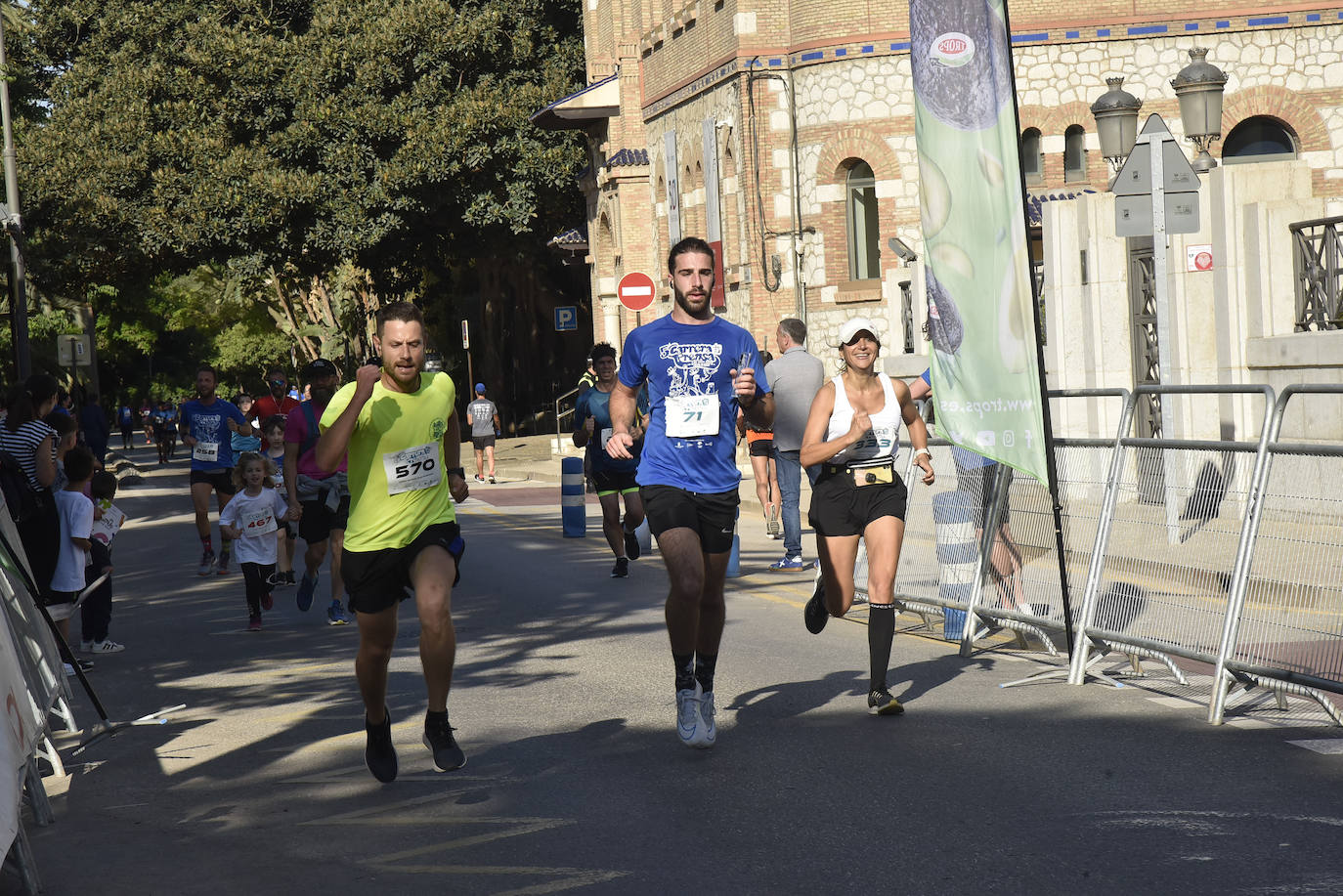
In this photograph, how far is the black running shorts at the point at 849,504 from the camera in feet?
27.3

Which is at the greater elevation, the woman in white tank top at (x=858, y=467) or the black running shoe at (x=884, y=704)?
the woman in white tank top at (x=858, y=467)

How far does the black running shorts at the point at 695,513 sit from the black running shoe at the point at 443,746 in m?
1.23

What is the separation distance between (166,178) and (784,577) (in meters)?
31.2

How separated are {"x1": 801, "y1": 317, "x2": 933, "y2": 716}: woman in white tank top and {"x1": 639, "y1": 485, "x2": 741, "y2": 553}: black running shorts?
0.99 meters

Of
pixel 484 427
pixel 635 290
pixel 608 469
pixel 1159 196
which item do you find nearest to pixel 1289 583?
pixel 1159 196

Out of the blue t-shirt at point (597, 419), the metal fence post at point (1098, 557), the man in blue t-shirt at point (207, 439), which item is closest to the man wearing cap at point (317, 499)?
the blue t-shirt at point (597, 419)

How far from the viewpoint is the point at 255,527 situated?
41.4 ft

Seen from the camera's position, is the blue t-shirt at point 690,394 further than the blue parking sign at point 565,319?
No

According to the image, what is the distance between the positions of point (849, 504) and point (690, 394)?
1.36m

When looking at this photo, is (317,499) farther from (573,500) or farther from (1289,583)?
(1289,583)

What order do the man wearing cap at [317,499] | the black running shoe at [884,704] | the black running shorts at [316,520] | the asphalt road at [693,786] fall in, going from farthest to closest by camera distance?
1. the black running shorts at [316,520]
2. the man wearing cap at [317,499]
3. the black running shoe at [884,704]
4. the asphalt road at [693,786]

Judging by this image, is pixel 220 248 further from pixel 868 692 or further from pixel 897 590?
pixel 868 692

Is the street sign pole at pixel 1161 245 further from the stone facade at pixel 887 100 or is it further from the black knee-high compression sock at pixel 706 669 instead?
the stone facade at pixel 887 100

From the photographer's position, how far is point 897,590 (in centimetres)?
1111
